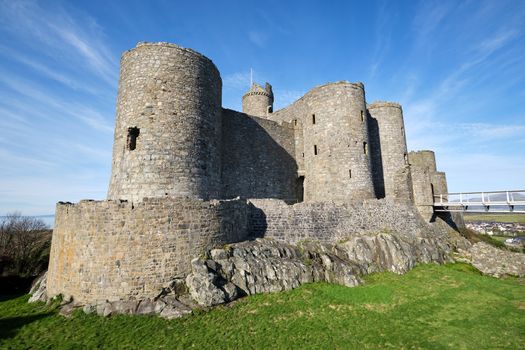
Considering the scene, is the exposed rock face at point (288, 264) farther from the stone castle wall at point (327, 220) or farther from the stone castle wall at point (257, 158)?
the stone castle wall at point (257, 158)

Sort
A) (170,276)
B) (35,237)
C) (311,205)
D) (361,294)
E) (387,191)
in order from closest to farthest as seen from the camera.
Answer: (170,276) → (361,294) → (311,205) → (387,191) → (35,237)

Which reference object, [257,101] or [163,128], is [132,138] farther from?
[257,101]

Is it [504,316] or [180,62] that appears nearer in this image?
[504,316]

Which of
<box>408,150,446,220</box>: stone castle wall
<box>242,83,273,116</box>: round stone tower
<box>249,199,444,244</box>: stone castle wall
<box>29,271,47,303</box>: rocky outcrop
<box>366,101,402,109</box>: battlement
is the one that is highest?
<box>242,83,273,116</box>: round stone tower

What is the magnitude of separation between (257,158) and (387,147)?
12.6 meters

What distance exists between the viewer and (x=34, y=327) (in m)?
9.48

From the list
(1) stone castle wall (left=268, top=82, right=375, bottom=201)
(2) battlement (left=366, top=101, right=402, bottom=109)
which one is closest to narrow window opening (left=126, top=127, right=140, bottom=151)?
(1) stone castle wall (left=268, top=82, right=375, bottom=201)

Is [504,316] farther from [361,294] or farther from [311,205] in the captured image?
[311,205]

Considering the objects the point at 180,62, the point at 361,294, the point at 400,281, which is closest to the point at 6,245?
the point at 180,62

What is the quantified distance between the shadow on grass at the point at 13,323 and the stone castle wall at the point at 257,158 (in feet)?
37.7

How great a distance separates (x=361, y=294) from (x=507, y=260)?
12668mm

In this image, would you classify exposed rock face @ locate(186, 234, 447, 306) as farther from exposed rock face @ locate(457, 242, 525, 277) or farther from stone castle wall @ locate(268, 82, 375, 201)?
stone castle wall @ locate(268, 82, 375, 201)

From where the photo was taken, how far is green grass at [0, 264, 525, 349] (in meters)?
8.12

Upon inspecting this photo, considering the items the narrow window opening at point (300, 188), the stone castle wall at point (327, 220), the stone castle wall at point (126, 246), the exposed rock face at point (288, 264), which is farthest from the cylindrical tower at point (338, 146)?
the stone castle wall at point (126, 246)
